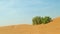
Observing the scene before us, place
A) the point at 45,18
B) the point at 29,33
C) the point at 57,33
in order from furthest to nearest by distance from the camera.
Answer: the point at 45,18 < the point at 29,33 < the point at 57,33

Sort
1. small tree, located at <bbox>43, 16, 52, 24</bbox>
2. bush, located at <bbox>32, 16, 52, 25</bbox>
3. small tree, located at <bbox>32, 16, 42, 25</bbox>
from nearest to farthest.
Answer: small tree, located at <bbox>43, 16, 52, 24</bbox>, bush, located at <bbox>32, 16, 52, 25</bbox>, small tree, located at <bbox>32, 16, 42, 25</bbox>

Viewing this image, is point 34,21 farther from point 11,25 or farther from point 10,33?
point 10,33

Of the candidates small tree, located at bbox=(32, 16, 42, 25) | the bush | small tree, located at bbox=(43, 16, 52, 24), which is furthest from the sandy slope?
small tree, located at bbox=(32, 16, 42, 25)

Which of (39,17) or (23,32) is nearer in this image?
(23,32)

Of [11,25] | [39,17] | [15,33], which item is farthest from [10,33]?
[39,17]

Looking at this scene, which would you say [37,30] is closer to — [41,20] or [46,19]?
[46,19]

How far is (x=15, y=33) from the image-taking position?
3284 cm

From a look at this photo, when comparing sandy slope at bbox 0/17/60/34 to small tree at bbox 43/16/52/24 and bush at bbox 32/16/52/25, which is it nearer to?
small tree at bbox 43/16/52/24

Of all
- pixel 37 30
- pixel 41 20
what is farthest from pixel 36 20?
pixel 37 30

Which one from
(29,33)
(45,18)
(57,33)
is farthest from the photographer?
(45,18)

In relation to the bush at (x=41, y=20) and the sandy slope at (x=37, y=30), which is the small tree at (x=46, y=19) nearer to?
the bush at (x=41, y=20)

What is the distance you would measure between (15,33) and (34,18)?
1077 cm

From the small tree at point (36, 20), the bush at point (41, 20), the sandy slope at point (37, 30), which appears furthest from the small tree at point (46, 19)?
the sandy slope at point (37, 30)

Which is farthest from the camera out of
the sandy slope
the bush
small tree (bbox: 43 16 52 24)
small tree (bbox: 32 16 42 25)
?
small tree (bbox: 32 16 42 25)
